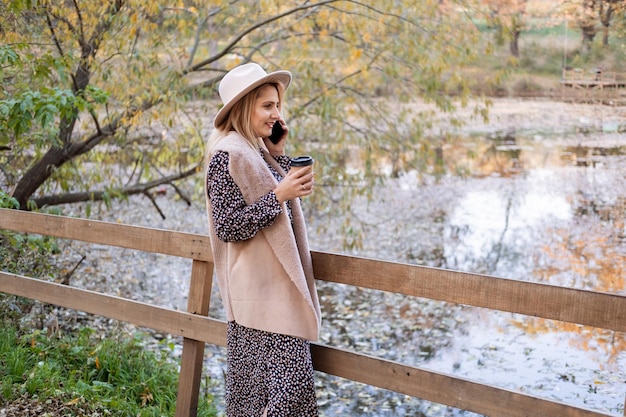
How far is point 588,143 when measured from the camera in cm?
1543

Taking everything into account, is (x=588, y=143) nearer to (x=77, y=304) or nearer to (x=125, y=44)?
(x=125, y=44)

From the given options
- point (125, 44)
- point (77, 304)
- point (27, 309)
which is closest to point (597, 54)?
point (125, 44)

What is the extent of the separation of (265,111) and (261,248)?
1.60 feet

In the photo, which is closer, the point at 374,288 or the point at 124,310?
the point at 374,288

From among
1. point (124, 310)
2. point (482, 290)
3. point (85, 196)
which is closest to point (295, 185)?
point (482, 290)

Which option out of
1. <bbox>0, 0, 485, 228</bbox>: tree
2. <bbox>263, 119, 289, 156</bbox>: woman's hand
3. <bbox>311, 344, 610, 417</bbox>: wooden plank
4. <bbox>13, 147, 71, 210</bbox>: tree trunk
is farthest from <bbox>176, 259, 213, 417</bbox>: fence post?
<bbox>13, 147, 71, 210</bbox>: tree trunk

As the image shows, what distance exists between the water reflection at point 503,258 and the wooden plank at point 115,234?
9.28 feet

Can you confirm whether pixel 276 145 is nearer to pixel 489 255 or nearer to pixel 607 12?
pixel 489 255

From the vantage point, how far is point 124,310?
381 cm

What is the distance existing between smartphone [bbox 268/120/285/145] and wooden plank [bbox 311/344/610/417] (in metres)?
0.82

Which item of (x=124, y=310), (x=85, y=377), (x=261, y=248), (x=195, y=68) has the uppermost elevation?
(x=195, y=68)

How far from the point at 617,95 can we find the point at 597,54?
873 millimetres

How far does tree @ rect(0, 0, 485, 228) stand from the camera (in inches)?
281

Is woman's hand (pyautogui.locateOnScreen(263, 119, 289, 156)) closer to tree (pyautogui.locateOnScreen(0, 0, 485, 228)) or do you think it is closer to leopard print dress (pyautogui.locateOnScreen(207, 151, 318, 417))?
leopard print dress (pyautogui.locateOnScreen(207, 151, 318, 417))
